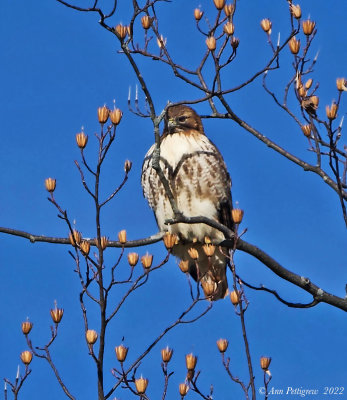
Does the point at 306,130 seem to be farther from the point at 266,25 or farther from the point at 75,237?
the point at 75,237

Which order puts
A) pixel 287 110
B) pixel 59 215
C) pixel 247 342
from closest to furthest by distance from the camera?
1. pixel 247 342
2. pixel 59 215
3. pixel 287 110

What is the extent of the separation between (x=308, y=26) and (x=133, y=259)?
6.51 feet

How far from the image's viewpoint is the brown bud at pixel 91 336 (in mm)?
4609

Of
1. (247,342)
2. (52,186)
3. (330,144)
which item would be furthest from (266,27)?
(247,342)

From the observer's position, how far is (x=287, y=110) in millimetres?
5809

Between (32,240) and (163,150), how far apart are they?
5.36 ft

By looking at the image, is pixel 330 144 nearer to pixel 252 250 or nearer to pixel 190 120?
pixel 252 250

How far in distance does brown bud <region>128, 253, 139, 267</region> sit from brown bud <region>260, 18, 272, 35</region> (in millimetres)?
1938

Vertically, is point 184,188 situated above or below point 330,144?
above

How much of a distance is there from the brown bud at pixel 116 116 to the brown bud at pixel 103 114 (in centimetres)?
3

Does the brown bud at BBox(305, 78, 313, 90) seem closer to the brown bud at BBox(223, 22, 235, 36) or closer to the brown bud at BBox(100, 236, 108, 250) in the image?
the brown bud at BBox(223, 22, 235, 36)

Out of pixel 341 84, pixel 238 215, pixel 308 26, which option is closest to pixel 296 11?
pixel 308 26

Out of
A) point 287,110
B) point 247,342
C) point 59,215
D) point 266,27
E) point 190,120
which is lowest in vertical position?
point 247,342

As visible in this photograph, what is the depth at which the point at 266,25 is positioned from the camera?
596 centimetres
